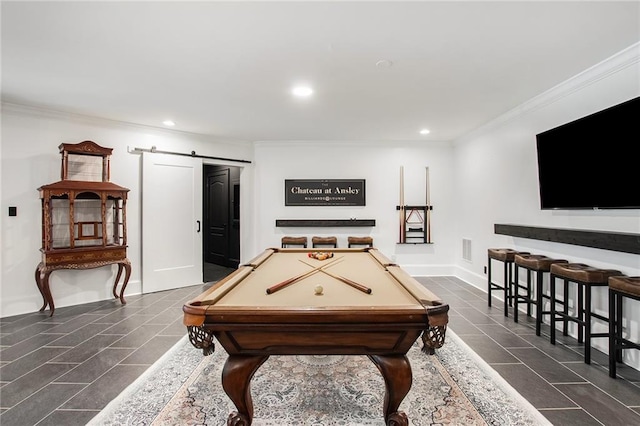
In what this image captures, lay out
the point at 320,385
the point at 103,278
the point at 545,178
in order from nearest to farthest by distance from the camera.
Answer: the point at 320,385 → the point at 545,178 → the point at 103,278

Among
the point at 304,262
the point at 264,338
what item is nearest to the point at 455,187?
the point at 304,262

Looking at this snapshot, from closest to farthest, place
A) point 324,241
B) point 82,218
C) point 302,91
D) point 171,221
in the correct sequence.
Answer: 1. point 302,91
2. point 82,218
3. point 171,221
4. point 324,241

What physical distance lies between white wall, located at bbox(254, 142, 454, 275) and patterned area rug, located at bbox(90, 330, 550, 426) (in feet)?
10.8

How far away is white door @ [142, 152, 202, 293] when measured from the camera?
4.73 m

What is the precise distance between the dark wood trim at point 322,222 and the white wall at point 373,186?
4.9 inches

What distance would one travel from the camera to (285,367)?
2.45 m

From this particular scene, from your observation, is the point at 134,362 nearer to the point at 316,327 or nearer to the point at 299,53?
the point at 316,327

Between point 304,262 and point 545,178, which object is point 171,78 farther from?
point 545,178

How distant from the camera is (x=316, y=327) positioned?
4.93ft

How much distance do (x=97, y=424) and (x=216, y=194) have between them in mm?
5875

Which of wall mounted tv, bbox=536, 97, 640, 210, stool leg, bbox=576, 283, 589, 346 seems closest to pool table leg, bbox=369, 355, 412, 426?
stool leg, bbox=576, 283, 589, 346

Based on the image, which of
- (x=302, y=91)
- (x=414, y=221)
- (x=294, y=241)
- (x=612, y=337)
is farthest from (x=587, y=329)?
(x=294, y=241)

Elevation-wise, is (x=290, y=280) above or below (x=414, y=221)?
below

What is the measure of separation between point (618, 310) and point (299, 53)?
322cm
